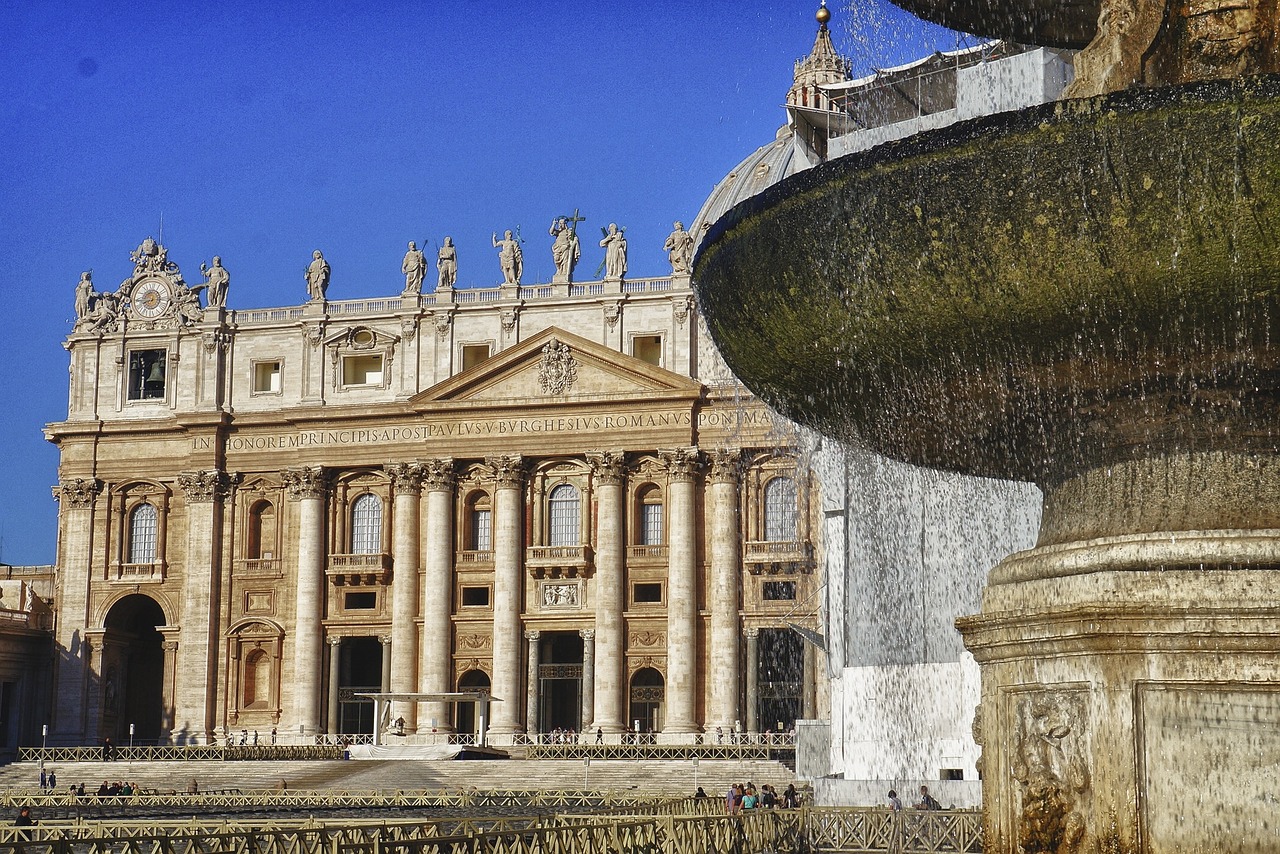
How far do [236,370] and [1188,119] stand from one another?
5224 cm

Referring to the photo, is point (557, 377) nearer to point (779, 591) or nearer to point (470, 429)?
point (470, 429)

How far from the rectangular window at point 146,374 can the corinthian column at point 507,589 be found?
12.4m

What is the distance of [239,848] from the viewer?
42.8 feet

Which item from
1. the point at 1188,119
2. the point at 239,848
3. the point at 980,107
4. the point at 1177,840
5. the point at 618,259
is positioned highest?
the point at 618,259

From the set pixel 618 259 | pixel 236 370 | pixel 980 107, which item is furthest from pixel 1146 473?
pixel 236 370

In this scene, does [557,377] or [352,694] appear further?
[352,694]

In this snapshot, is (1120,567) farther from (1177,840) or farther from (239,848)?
(239,848)

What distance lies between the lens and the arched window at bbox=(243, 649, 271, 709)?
Answer: 5322 cm

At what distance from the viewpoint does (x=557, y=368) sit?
51.4 metres

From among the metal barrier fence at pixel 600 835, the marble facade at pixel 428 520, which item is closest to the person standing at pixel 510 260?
the marble facade at pixel 428 520

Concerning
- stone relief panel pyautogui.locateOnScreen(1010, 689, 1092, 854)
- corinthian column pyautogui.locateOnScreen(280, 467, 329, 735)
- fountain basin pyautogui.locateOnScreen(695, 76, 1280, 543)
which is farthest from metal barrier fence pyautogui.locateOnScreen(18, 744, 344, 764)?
stone relief panel pyautogui.locateOnScreen(1010, 689, 1092, 854)

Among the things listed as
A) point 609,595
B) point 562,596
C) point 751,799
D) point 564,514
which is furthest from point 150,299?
point 751,799

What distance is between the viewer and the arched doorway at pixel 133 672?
54500mm

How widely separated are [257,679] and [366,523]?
593 centimetres
